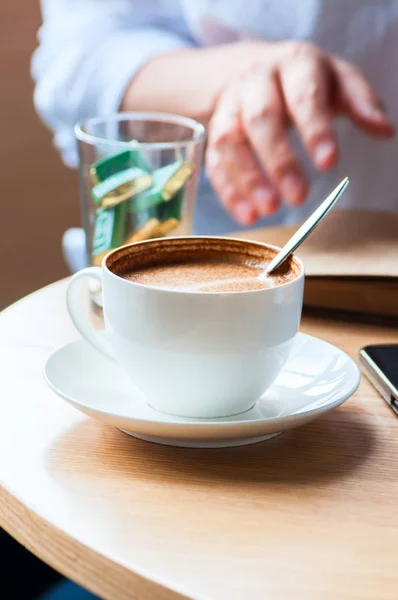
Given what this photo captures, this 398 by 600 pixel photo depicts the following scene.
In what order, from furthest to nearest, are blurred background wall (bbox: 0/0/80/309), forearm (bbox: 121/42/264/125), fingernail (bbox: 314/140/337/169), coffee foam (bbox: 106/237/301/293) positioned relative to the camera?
blurred background wall (bbox: 0/0/80/309), forearm (bbox: 121/42/264/125), fingernail (bbox: 314/140/337/169), coffee foam (bbox: 106/237/301/293)

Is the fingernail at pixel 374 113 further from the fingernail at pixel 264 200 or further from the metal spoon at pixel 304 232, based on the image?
the metal spoon at pixel 304 232

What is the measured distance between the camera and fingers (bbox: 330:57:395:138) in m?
0.85

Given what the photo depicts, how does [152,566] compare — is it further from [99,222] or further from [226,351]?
[99,222]

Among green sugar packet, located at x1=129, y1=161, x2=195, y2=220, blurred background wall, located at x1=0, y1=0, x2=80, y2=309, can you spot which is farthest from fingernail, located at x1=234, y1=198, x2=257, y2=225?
blurred background wall, located at x1=0, y1=0, x2=80, y2=309

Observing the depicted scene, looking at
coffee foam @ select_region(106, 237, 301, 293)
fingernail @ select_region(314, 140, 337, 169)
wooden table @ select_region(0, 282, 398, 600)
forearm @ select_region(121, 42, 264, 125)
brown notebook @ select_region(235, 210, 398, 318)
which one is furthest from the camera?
forearm @ select_region(121, 42, 264, 125)

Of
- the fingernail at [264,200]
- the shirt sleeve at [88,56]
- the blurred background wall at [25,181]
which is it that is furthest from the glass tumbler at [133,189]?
the blurred background wall at [25,181]

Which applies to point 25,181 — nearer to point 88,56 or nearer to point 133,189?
point 88,56

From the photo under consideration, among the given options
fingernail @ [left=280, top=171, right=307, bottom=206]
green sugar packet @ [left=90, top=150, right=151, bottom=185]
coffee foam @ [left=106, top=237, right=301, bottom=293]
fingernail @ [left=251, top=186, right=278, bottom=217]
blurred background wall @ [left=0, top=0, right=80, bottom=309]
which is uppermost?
coffee foam @ [left=106, top=237, right=301, bottom=293]

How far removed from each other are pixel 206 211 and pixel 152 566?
0.94 meters

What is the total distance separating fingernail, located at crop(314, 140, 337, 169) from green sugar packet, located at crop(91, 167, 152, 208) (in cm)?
19

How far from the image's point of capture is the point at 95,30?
3.70 ft

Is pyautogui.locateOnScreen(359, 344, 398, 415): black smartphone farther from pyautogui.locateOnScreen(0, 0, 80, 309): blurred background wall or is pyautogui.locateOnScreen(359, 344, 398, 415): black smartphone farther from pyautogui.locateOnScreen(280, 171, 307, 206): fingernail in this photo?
pyautogui.locateOnScreen(0, 0, 80, 309): blurred background wall

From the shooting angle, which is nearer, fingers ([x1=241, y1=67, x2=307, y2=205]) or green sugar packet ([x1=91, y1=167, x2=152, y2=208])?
green sugar packet ([x1=91, y1=167, x2=152, y2=208])

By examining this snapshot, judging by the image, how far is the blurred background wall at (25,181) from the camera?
5.87 feet
